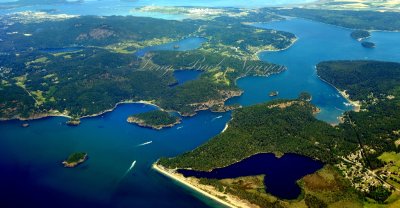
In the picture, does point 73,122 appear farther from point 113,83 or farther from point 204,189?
point 204,189

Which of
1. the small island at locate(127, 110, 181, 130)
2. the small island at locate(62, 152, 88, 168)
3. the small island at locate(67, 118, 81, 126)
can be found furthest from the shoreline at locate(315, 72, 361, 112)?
the small island at locate(67, 118, 81, 126)

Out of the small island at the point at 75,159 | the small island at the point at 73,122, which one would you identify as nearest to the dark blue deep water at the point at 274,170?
the small island at the point at 75,159

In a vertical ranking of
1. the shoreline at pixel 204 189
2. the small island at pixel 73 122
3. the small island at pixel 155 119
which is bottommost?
the small island at pixel 73 122

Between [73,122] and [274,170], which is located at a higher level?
[274,170]

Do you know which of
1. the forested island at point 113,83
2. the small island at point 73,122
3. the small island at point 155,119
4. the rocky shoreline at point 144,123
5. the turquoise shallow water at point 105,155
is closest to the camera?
the turquoise shallow water at point 105,155

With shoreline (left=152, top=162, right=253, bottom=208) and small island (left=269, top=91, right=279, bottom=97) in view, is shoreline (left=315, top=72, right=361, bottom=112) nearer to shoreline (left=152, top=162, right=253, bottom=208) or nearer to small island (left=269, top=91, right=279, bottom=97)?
small island (left=269, top=91, right=279, bottom=97)

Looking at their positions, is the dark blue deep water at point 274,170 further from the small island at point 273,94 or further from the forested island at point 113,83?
the small island at point 273,94

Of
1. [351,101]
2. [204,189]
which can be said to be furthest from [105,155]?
[351,101]
